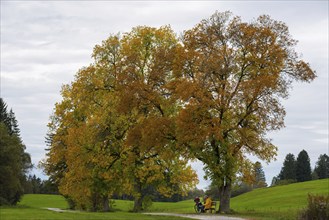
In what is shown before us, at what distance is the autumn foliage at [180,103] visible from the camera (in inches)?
1169

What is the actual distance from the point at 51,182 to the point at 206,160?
42.1 metres

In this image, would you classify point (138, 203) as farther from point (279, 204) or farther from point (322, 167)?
point (322, 167)

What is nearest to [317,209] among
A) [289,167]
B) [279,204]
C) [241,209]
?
[241,209]

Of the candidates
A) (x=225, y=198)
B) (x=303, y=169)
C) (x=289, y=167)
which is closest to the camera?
(x=225, y=198)

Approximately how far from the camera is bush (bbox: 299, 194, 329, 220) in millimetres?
19909

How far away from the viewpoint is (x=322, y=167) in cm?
11131

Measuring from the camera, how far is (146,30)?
38.2 m

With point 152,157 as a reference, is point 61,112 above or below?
above

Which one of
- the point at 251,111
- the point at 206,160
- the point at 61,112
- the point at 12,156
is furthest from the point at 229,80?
the point at 12,156

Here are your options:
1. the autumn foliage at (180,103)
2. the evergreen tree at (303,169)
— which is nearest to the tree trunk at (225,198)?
the autumn foliage at (180,103)

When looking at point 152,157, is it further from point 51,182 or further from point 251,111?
point 51,182

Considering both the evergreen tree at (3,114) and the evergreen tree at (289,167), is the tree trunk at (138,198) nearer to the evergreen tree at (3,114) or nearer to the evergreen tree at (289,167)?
the evergreen tree at (3,114)

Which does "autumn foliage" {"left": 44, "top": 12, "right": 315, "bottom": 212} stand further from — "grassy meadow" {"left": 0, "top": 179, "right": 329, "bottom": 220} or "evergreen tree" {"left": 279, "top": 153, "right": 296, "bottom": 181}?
"evergreen tree" {"left": 279, "top": 153, "right": 296, "bottom": 181}

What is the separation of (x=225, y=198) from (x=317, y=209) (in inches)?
477
